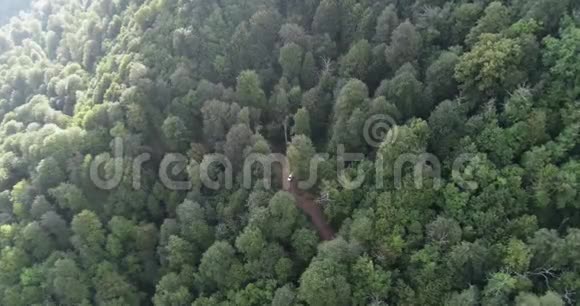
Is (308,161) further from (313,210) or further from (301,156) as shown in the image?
(313,210)

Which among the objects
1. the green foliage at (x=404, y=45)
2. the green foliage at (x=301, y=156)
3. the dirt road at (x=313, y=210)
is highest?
the green foliage at (x=404, y=45)

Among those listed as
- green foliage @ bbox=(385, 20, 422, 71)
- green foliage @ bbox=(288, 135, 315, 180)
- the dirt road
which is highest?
green foliage @ bbox=(385, 20, 422, 71)

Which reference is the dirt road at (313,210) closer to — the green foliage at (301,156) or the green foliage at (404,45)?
the green foliage at (301,156)

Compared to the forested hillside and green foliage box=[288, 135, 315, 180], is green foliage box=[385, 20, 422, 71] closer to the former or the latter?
the forested hillside

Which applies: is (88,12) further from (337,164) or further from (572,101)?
(572,101)

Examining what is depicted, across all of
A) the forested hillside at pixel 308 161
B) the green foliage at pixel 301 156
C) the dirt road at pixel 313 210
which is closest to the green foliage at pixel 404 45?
the forested hillside at pixel 308 161

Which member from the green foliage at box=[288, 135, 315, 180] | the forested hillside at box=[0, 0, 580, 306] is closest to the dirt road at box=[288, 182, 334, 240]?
the forested hillside at box=[0, 0, 580, 306]

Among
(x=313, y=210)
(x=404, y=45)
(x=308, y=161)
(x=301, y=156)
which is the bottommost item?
(x=313, y=210)

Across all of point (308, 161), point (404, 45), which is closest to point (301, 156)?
point (308, 161)

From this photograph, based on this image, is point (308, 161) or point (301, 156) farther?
point (308, 161)

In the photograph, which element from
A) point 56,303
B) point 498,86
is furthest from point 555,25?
point 56,303
